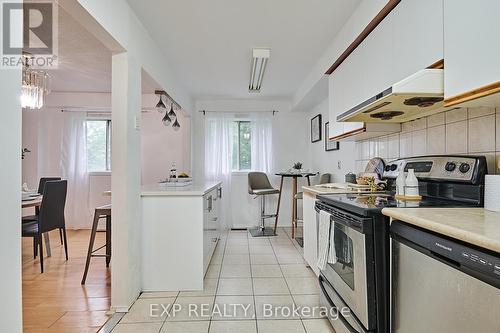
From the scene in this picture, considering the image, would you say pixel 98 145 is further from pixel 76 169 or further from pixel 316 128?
pixel 316 128

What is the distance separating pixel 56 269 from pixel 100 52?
2.41 m

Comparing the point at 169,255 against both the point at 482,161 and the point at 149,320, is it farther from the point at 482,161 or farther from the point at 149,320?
the point at 482,161

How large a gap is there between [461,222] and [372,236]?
1.47ft

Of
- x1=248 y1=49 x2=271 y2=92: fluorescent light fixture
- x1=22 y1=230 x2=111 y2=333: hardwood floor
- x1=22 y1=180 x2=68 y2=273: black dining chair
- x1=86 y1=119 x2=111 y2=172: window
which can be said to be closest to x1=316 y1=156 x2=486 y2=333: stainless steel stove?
x1=22 y1=230 x2=111 y2=333: hardwood floor

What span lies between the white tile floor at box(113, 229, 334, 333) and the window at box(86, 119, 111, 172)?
2.97m

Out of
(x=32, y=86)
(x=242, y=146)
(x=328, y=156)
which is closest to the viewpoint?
(x=32, y=86)

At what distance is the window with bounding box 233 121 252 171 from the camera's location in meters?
5.43

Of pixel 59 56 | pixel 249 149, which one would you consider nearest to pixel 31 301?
pixel 59 56

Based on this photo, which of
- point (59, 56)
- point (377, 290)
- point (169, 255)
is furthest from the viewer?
point (59, 56)

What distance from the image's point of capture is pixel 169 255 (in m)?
2.57

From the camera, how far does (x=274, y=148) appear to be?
17.6 feet

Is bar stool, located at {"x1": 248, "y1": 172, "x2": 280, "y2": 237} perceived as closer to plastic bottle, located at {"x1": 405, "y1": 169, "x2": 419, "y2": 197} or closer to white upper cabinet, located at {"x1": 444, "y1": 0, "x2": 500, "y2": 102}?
plastic bottle, located at {"x1": 405, "y1": 169, "x2": 419, "y2": 197}

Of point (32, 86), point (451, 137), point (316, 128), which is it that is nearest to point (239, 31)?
point (451, 137)

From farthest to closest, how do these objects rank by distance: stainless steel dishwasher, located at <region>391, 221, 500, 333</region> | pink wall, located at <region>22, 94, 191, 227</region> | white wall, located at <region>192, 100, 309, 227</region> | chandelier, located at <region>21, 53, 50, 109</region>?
white wall, located at <region>192, 100, 309, 227</region> < pink wall, located at <region>22, 94, 191, 227</region> < chandelier, located at <region>21, 53, 50, 109</region> < stainless steel dishwasher, located at <region>391, 221, 500, 333</region>
